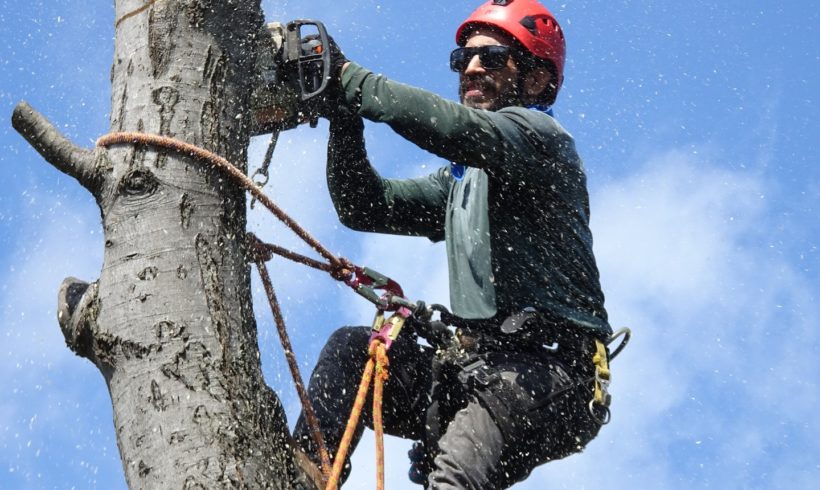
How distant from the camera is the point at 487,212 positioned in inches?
157

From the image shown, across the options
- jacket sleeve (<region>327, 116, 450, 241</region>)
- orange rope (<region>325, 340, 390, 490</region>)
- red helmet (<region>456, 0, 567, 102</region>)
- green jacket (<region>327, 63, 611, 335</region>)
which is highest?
red helmet (<region>456, 0, 567, 102</region>)

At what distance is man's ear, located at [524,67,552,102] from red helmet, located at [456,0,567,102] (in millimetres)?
56

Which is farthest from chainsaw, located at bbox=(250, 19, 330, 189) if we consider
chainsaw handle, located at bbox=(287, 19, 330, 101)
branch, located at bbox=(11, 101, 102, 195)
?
branch, located at bbox=(11, 101, 102, 195)

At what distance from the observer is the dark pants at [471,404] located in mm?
3477

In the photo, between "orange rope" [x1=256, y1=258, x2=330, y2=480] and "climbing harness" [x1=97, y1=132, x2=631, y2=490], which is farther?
"orange rope" [x1=256, y1=258, x2=330, y2=480]

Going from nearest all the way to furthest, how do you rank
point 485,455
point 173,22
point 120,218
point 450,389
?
point 120,218, point 173,22, point 485,455, point 450,389

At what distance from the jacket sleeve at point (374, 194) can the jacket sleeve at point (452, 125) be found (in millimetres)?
374

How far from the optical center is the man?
356 centimetres

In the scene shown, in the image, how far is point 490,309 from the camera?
3855 mm

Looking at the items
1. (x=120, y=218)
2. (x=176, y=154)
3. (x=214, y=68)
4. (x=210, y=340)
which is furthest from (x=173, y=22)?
(x=210, y=340)

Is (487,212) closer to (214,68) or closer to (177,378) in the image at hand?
(214,68)

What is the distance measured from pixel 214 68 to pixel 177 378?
3.09 ft

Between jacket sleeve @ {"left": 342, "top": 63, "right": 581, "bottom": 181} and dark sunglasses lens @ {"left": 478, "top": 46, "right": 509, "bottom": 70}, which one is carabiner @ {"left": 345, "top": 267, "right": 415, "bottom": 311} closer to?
jacket sleeve @ {"left": 342, "top": 63, "right": 581, "bottom": 181}

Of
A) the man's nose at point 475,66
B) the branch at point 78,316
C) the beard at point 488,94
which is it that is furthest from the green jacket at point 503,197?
the branch at point 78,316
